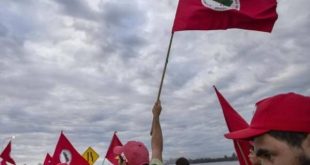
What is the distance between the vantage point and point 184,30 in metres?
6.64

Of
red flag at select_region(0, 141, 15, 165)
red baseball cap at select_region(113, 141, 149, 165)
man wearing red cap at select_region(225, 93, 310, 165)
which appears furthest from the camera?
red flag at select_region(0, 141, 15, 165)

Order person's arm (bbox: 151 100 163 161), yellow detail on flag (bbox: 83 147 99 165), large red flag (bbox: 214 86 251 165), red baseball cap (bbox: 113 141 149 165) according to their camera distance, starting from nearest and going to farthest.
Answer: person's arm (bbox: 151 100 163 161) → red baseball cap (bbox: 113 141 149 165) → large red flag (bbox: 214 86 251 165) → yellow detail on flag (bbox: 83 147 99 165)

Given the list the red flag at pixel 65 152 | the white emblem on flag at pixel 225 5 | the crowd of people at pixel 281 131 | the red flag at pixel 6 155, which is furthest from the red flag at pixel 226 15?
the red flag at pixel 6 155

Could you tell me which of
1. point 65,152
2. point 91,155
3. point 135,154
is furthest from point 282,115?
point 91,155

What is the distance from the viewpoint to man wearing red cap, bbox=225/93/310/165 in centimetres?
→ 249

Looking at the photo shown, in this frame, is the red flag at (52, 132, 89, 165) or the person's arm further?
the red flag at (52, 132, 89, 165)

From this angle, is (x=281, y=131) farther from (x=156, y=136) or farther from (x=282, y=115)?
(x=156, y=136)

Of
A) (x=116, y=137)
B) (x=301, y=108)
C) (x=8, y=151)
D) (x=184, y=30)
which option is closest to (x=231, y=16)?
(x=184, y=30)

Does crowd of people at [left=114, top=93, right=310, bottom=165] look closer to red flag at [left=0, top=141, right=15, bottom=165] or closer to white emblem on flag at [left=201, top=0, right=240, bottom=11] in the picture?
white emblem on flag at [left=201, top=0, right=240, bottom=11]

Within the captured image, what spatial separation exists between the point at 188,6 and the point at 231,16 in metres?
0.63

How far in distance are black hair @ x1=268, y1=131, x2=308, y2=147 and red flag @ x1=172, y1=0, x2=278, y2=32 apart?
411 cm

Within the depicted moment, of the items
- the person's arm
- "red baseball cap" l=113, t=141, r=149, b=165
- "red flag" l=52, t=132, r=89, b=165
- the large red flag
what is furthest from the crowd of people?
"red flag" l=52, t=132, r=89, b=165

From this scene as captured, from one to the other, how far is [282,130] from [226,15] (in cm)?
438

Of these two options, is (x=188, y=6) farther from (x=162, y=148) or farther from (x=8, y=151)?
(x=8, y=151)
